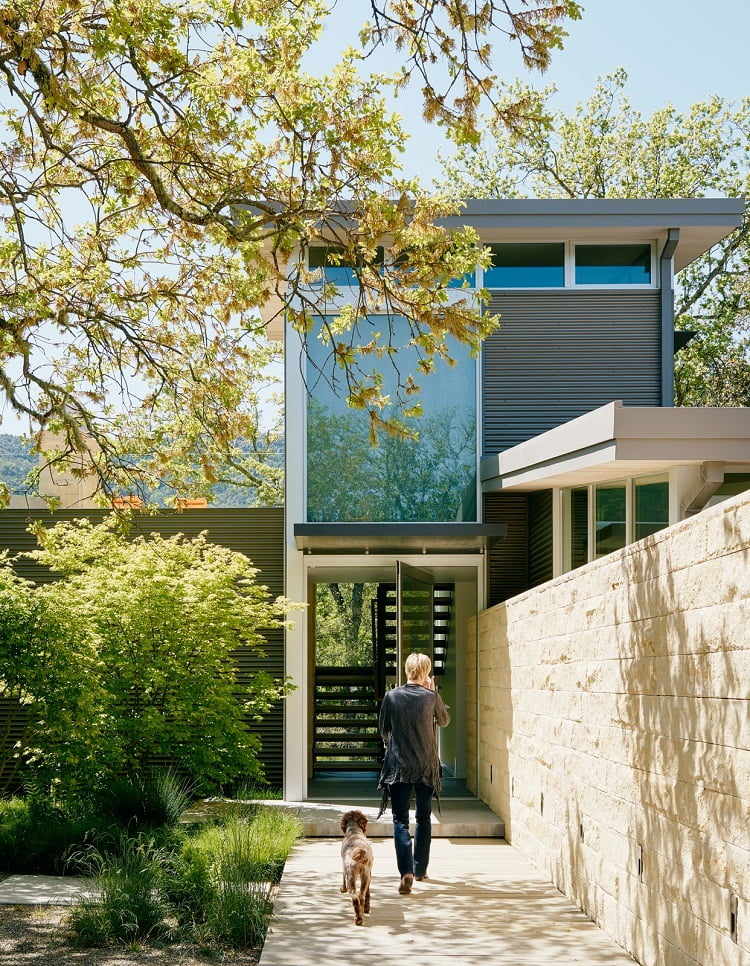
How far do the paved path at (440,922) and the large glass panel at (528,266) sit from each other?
6.93m

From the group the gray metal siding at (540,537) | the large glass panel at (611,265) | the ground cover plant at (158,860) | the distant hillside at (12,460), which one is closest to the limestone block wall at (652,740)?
the ground cover plant at (158,860)

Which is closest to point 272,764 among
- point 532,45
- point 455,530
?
point 455,530

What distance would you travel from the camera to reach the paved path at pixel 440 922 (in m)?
6.32

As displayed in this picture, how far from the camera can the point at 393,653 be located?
17984 millimetres

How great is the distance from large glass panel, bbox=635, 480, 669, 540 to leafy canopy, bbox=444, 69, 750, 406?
754 inches

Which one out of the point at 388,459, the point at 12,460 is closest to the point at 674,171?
the point at 388,459

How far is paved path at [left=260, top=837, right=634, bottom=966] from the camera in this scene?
632 cm

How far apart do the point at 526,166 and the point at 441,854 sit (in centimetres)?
2458

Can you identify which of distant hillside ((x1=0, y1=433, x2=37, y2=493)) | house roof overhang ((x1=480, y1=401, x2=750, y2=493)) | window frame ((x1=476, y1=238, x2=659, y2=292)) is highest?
distant hillside ((x1=0, y1=433, x2=37, y2=493))

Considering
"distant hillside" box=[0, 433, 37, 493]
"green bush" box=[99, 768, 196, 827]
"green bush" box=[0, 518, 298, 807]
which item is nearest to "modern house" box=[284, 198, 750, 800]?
"green bush" box=[0, 518, 298, 807]

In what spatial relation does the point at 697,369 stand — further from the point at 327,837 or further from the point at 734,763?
the point at 734,763

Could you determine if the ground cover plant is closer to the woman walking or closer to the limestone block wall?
the woman walking

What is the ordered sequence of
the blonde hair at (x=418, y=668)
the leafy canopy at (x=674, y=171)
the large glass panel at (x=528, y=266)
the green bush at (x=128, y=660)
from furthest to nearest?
the leafy canopy at (x=674, y=171), the large glass panel at (x=528, y=266), the green bush at (x=128, y=660), the blonde hair at (x=418, y=668)

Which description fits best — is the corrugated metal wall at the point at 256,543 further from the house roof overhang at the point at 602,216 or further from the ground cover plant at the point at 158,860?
the house roof overhang at the point at 602,216
